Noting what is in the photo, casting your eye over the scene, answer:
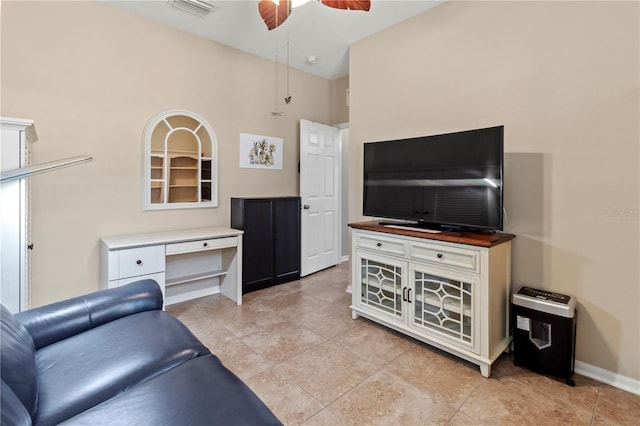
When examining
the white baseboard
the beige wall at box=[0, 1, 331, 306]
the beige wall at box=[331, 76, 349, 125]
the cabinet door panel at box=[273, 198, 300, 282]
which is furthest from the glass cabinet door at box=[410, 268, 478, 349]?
the beige wall at box=[331, 76, 349, 125]

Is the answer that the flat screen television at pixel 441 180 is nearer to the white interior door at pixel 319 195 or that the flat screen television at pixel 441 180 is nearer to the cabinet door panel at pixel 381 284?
the cabinet door panel at pixel 381 284

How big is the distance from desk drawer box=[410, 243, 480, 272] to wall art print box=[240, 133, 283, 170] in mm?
2345

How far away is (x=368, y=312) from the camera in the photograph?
2760 mm

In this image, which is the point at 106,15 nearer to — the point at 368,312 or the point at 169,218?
the point at 169,218

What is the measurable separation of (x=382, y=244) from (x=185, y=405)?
1.89 m

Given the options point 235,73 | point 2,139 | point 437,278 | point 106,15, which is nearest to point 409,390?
point 437,278

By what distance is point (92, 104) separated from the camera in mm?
2789

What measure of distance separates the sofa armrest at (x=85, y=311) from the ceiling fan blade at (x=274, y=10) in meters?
2.07

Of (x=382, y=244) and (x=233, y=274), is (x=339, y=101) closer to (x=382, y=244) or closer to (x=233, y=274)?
(x=382, y=244)

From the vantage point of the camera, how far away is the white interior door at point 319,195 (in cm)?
418

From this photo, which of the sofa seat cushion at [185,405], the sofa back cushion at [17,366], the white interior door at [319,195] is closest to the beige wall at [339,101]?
the white interior door at [319,195]

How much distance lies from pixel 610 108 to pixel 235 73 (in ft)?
11.5

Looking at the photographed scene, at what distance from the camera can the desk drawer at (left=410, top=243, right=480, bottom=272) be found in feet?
6.78

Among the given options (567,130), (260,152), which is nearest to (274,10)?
(260,152)
